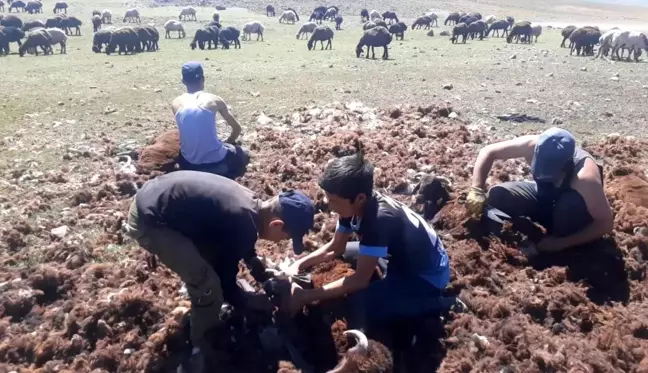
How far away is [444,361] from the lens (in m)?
4.18

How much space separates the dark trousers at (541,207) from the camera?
17.5 ft

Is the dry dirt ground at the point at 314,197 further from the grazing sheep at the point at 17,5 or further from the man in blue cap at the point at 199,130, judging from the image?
the grazing sheep at the point at 17,5

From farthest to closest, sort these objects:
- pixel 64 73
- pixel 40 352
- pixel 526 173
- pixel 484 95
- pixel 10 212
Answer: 1. pixel 64 73
2. pixel 484 95
3. pixel 526 173
4. pixel 10 212
5. pixel 40 352

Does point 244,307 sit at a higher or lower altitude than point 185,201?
lower

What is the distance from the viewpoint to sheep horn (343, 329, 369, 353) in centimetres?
397

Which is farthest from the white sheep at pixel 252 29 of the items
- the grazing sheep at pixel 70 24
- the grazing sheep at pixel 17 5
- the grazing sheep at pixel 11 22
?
the grazing sheep at pixel 17 5

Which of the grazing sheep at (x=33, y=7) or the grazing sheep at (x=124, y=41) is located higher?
the grazing sheep at (x=33, y=7)

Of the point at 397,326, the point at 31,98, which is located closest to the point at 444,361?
the point at 397,326

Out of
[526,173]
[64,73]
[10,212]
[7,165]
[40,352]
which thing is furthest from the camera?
[64,73]

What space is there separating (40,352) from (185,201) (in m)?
1.51

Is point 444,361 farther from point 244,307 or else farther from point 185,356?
point 185,356

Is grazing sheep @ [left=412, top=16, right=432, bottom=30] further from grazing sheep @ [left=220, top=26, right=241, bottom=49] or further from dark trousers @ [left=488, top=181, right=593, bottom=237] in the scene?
dark trousers @ [left=488, top=181, right=593, bottom=237]

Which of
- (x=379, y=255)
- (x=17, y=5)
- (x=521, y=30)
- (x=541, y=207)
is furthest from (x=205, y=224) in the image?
(x=17, y=5)

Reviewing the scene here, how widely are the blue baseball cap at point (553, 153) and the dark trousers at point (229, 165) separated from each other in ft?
11.8
